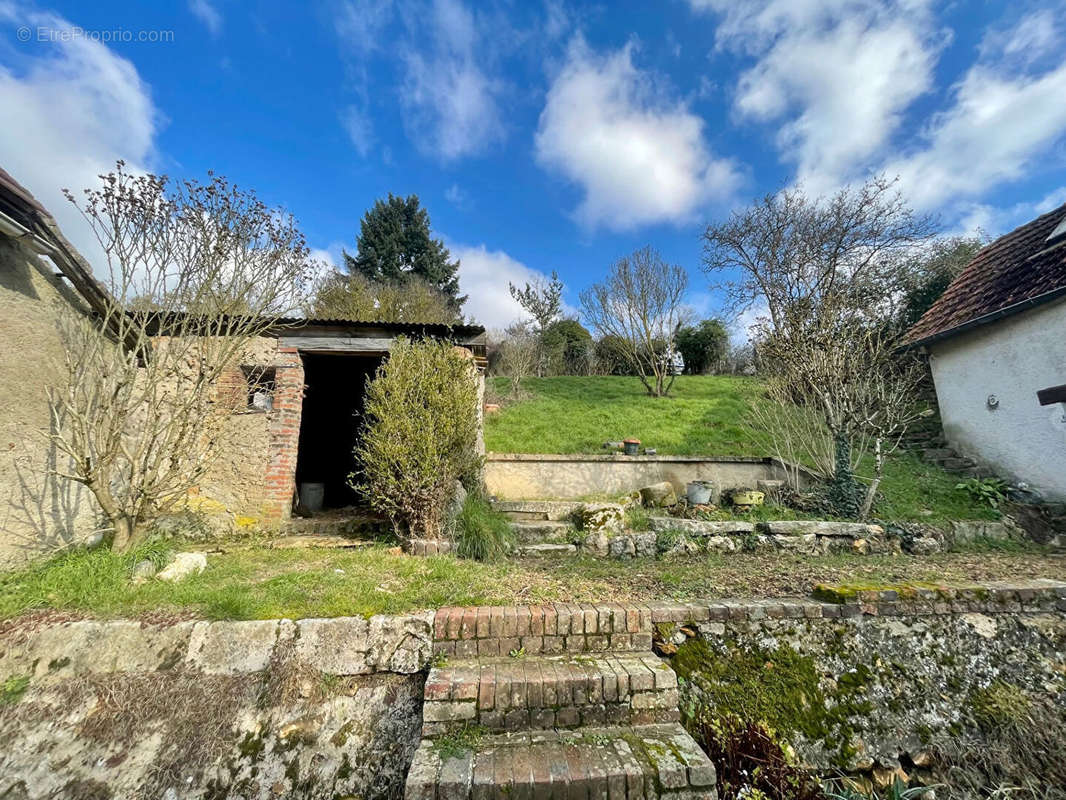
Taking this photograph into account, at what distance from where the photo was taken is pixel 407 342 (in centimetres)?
521

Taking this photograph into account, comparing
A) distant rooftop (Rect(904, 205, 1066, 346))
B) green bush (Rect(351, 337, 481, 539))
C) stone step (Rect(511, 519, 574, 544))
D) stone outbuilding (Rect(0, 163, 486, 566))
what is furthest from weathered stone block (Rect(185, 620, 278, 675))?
distant rooftop (Rect(904, 205, 1066, 346))

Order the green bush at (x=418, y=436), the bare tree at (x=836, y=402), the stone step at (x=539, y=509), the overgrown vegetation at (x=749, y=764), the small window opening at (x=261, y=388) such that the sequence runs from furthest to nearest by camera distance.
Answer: the bare tree at (x=836, y=402), the stone step at (x=539, y=509), the small window opening at (x=261, y=388), the green bush at (x=418, y=436), the overgrown vegetation at (x=749, y=764)

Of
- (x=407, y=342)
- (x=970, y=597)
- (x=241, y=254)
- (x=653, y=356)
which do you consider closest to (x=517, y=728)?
(x=970, y=597)

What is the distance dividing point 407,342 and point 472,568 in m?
2.92

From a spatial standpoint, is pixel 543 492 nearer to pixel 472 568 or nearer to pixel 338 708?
pixel 472 568

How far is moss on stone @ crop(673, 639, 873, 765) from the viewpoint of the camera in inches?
94.9

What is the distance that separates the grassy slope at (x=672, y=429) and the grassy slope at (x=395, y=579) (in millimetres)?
1663

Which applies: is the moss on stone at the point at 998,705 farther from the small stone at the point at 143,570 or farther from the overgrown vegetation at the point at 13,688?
the small stone at the point at 143,570

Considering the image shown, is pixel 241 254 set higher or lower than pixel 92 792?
higher

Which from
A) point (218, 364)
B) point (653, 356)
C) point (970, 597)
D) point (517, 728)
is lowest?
point (517, 728)

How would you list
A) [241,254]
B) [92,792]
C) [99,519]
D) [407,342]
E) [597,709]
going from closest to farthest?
[92,792] < [597,709] < [99,519] < [241,254] < [407,342]

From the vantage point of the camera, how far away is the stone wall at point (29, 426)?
11.8ft

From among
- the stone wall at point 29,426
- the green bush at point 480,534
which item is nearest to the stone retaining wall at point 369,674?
the stone wall at point 29,426

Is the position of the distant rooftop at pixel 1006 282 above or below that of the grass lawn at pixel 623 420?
above
